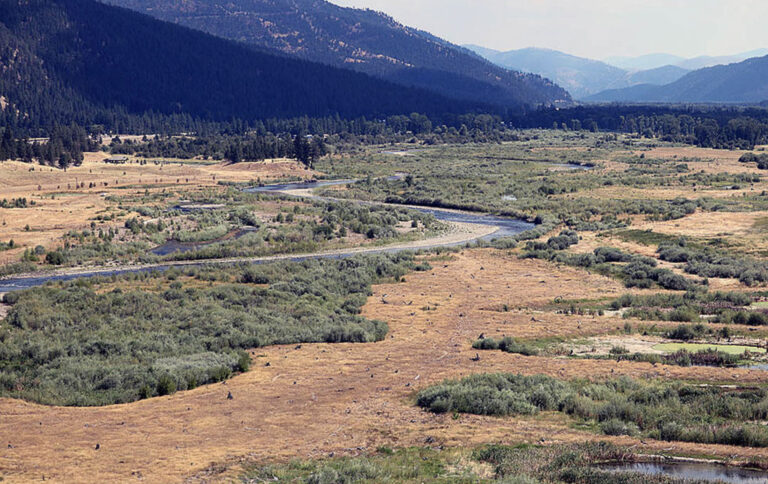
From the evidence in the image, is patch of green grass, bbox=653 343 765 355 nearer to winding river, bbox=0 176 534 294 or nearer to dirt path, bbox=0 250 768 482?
dirt path, bbox=0 250 768 482

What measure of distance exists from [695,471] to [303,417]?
11.0 metres

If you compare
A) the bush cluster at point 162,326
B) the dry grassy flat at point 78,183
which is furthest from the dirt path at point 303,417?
the dry grassy flat at point 78,183

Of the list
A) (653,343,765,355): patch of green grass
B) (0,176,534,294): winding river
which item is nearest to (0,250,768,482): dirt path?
(653,343,765,355): patch of green grass

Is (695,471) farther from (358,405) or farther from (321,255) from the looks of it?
(321,255)

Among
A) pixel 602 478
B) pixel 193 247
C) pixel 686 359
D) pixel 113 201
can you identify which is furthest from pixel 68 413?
pixel 113 201

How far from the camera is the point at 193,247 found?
58375 mm

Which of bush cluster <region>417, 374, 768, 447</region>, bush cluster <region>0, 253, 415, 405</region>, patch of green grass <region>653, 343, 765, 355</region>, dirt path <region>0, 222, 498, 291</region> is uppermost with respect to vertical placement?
bush cluster <region>417, 374, 768, 447</region>

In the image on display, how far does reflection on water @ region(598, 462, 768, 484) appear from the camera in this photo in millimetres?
15844

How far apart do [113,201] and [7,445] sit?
66.7 m

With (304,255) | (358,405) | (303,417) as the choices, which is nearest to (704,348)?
(358,405)

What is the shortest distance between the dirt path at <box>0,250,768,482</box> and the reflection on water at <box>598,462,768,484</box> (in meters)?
0.78

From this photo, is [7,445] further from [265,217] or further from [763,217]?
[763,217]

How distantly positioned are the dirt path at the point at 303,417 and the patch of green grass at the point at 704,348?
9.66 ft

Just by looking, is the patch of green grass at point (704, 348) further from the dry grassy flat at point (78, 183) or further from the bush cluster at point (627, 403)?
the dry grassy flat at point (78, 183)
